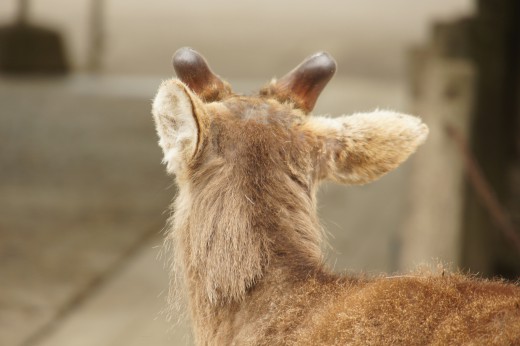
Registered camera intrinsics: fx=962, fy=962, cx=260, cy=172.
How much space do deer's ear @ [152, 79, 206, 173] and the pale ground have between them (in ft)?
9.74

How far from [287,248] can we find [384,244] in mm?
6824

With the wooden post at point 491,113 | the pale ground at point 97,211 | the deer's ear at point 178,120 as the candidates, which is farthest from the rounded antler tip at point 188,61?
the wooden post at point 491,113

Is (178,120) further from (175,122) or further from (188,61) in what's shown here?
(188,61)

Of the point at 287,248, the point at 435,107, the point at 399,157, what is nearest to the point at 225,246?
the point at 287,248

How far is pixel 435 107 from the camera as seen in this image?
26.0 feet

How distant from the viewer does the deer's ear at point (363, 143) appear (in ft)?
13.5

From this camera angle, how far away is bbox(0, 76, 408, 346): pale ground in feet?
28.0

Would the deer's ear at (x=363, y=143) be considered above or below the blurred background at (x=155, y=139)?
above

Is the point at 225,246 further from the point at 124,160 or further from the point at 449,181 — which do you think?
the point at 124,160

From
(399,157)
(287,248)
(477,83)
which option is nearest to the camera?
(287,248)

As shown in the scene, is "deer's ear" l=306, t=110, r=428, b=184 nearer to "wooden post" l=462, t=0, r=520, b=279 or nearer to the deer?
the deer

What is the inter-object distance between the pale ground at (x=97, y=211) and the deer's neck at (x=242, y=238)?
2804 millimetres

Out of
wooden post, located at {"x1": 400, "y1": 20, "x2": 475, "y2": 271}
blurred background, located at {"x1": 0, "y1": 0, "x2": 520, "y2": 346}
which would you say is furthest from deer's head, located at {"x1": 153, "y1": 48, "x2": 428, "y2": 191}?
wooden post, located at {"x1": 400, "y1": 20, "x2": 475, "y2": 271}

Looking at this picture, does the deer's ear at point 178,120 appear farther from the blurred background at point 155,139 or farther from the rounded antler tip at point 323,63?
the blurred background at point 155,139
